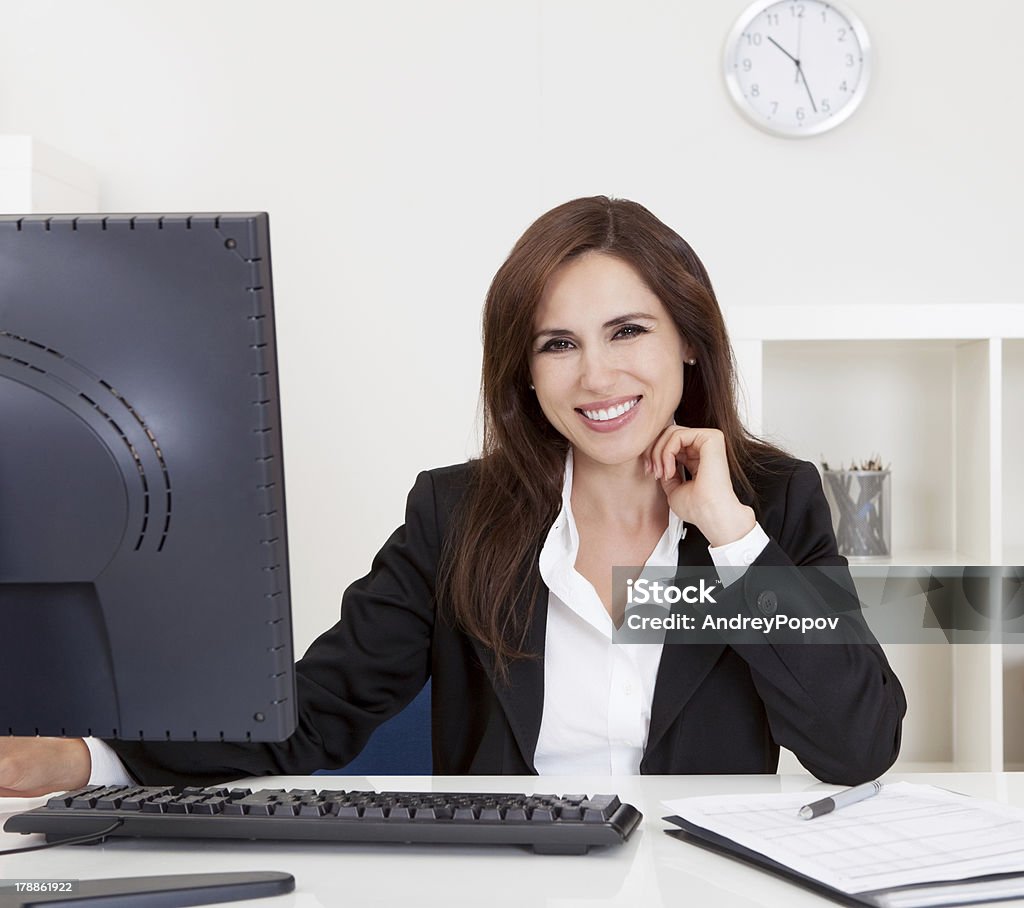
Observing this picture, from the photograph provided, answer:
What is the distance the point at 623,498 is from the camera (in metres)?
1.72

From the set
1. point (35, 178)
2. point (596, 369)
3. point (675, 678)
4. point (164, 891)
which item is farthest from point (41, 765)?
point (35, 178)

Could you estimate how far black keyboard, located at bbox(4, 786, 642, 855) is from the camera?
3.06 feet

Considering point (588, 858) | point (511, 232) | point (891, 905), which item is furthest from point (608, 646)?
point (511, 232)

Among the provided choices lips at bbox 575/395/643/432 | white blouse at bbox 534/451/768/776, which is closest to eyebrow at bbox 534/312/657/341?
lips at bbox 575/395/643/432

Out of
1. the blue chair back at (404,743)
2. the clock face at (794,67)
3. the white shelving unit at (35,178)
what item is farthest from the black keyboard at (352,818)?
the clock face at (794,67)

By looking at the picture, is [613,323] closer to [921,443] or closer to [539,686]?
[539,686]

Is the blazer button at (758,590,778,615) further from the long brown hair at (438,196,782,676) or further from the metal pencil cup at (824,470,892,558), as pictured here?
the metal pencil cup at (824,470,892,558)

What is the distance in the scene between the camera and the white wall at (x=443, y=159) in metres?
2.88

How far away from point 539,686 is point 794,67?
6.49 feet

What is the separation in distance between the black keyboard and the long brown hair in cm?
55

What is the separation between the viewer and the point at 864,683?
1337 millimetres

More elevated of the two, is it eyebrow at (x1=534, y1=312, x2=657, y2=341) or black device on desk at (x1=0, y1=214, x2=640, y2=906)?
eyebrow at (x1=534, y1=312, x2=657, y2=341)

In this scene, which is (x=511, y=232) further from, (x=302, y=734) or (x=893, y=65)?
(x=302, y=734)

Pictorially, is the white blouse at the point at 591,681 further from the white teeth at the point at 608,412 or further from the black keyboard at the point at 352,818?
the black keyboard at the point at 352,818
